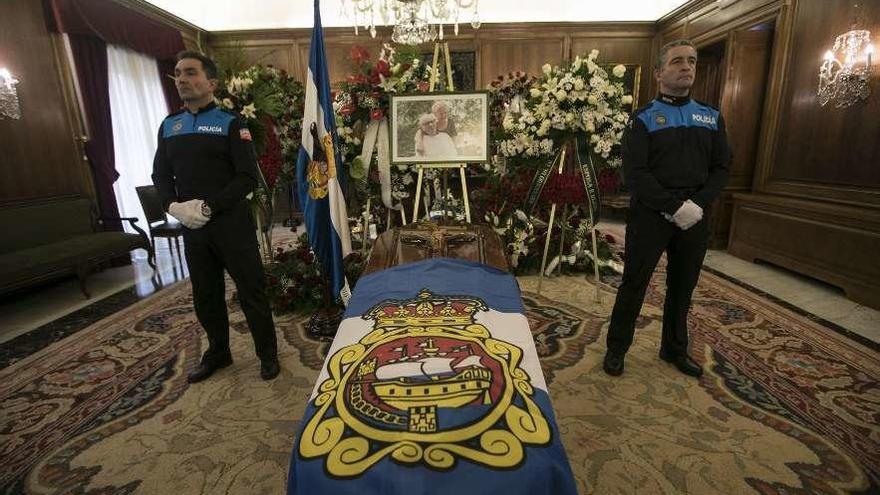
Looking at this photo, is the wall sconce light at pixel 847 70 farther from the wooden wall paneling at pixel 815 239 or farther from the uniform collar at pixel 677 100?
the uniform collar at pixel 677 100

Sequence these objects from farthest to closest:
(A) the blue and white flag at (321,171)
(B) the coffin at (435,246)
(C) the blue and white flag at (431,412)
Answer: (A) the blue and white flag at (321,171) → (B) the coffin at (435,246) → (C) the blue and white flag at (431,412)

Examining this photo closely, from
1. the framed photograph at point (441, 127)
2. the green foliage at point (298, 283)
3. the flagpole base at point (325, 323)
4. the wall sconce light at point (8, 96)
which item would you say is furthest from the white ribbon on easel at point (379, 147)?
the wall sconce light at point (8, 96)

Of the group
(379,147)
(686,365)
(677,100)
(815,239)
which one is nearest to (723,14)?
(815,239)

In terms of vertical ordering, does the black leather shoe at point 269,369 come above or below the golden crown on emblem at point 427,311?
below

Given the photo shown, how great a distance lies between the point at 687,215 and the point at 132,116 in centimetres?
694

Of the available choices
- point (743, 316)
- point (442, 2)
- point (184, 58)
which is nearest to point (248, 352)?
point (184, 58)

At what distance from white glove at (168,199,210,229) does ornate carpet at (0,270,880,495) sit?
0.99m

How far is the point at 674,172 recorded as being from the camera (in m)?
2.24

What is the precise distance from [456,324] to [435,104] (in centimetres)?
214

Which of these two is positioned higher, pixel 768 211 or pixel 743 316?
pixel 768 211

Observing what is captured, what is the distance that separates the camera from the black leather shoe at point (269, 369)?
2.60 metres

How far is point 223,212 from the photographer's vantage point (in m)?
2.33

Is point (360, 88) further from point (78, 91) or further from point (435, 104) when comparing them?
point (78, 91)

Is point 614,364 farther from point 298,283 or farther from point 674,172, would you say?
point 298,283
